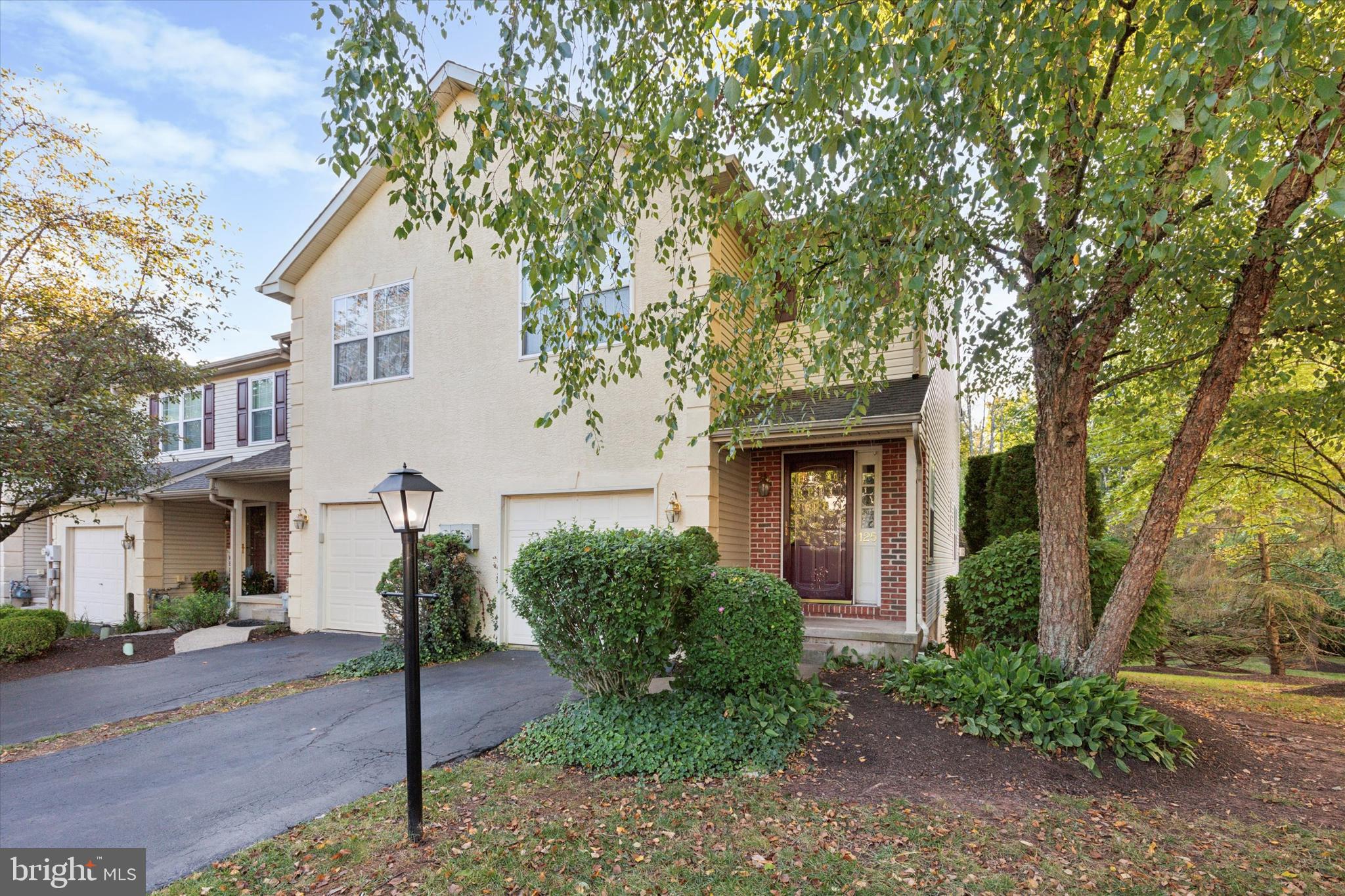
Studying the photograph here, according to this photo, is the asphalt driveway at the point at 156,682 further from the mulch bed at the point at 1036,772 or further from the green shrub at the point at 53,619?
the mulch bed at the point at 1036,772

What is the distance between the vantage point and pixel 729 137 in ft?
17.4

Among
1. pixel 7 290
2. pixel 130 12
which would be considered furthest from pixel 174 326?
pixel 130 12

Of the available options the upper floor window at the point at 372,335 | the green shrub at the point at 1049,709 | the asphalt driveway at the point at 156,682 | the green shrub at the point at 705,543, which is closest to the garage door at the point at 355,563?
the asphalt driveway at the point at 156,682

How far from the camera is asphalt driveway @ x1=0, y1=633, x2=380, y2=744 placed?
6.72 m

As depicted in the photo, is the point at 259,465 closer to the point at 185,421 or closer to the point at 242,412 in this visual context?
the point at 242,412

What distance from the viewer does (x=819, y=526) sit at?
8.75 metres

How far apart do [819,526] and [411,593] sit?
6.03 metres

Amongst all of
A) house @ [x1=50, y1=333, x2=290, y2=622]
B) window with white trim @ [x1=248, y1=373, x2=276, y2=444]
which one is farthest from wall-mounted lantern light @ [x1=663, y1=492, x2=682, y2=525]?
window with white trim @ [x1=248, y1=373, x2=276, y2=444]

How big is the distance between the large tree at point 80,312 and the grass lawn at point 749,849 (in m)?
7.95

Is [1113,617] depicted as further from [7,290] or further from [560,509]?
[7,290]

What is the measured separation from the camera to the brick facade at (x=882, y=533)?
8.06 m

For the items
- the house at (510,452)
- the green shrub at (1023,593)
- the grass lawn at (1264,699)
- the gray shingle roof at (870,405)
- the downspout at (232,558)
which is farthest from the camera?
the downspout at (232,558)

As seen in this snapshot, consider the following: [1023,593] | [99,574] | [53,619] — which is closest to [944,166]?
[1023,593]

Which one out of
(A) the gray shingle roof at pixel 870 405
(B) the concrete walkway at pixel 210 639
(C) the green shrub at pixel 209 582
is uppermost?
(A) the gray shingle roof at pixel 870 405
